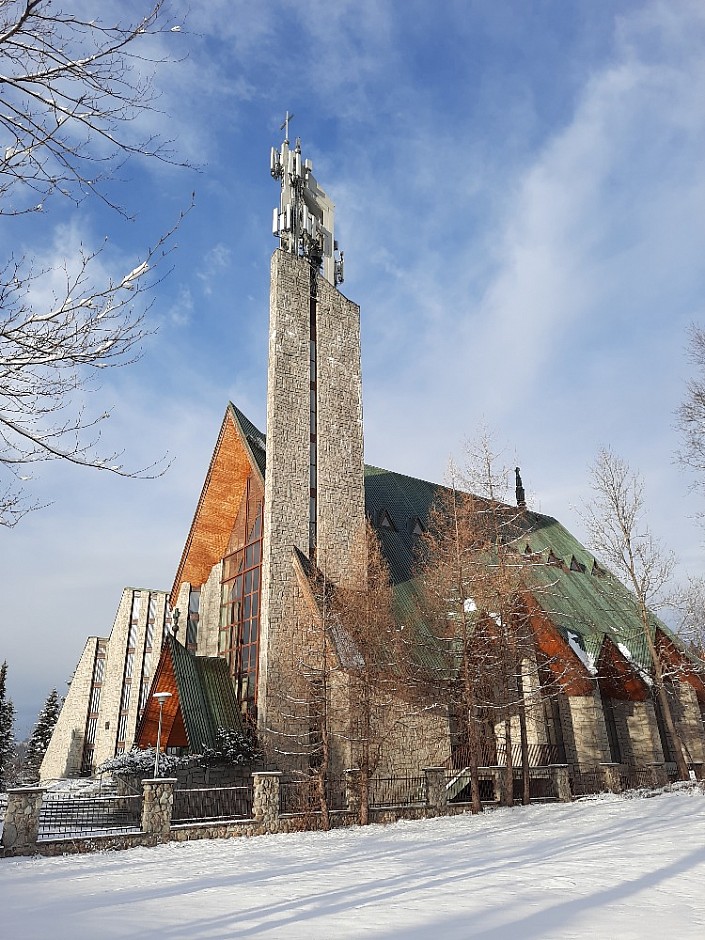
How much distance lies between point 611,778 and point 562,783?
2.40 meters

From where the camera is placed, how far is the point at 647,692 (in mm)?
25891

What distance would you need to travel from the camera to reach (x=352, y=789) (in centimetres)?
1658

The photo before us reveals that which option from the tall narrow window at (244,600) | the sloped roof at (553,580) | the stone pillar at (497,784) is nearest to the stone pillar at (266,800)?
the tall narrow window at (244,600)

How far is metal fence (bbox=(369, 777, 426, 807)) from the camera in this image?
1761 centimetres

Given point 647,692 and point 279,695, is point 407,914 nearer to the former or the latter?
point 279,695

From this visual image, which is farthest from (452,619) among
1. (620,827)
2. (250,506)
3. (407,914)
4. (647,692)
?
(407,914)

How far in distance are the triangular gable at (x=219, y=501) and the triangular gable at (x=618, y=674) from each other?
49.3ft

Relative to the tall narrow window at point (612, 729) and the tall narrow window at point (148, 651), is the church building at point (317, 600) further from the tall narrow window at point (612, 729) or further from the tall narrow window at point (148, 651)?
the tall narrow window at point (148, 651)

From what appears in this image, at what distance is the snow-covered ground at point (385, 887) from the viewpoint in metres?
5.94

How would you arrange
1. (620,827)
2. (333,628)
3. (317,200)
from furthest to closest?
(317,200), (333,628), (620,827)

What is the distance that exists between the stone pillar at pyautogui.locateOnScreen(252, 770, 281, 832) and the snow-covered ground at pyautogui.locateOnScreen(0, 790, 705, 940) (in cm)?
117

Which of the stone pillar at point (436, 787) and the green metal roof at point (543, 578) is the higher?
the green metal roof at point (543, 578)

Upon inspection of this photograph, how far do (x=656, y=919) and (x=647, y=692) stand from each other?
22102mm

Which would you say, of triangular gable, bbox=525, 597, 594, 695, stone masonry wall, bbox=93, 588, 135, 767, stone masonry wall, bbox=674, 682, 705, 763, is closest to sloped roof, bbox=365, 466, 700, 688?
triangular gable, bbox=525, 597, 594, 695
